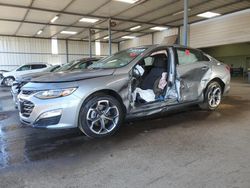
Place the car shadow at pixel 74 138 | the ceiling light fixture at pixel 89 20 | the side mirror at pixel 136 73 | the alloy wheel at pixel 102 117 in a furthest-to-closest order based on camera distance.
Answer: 1. the ceiling light fixture at pixel 89 20
2. the side mirror at pixel 136 73
3. the alloy wheel at pixel 102 117
4. the car shadow at pixel 74 138

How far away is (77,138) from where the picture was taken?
122 inches

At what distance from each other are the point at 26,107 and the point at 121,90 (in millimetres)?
1344

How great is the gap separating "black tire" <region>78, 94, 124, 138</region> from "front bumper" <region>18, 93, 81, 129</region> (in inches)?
5.2

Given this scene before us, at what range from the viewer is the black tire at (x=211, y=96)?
4.31 meters

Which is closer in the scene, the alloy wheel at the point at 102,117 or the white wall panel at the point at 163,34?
the alloy wheel at the point at 102,117

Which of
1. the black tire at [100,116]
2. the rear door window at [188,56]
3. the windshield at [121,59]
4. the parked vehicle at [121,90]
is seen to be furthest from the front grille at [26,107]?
the rear door window at [188,56]

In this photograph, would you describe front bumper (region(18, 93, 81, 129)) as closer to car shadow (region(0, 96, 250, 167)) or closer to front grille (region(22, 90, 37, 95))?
front grille (region(22, 90, 37, 95))

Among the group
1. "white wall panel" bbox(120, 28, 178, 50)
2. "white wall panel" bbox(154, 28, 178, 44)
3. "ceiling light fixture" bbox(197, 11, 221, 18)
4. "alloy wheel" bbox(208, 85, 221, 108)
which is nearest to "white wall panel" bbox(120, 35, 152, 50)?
"white wall panel" bbox(120, 28, 178, 50)

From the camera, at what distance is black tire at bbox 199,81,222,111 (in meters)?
4.31

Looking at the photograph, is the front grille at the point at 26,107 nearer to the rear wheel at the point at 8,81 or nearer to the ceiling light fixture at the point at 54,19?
the ceiling light fixture at the point at 54,19

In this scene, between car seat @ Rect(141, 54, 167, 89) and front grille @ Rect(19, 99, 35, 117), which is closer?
front grille @ Rect(19, 99, 35, 117)

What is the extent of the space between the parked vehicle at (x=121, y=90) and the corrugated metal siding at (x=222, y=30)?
944cm

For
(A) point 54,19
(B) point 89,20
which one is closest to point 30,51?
(A) point 54,19

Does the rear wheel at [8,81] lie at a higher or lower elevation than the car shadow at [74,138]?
higher
